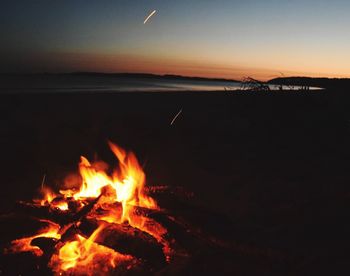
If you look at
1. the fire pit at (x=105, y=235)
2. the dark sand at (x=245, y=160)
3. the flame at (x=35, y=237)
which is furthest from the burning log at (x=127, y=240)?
the dark sand at (x=245, y=160)

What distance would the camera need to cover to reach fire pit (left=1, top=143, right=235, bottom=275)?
12.2ft

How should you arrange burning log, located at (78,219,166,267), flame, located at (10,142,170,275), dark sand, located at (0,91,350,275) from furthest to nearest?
dark sand, located at (0,91,350,275)
flame, located at (10,142,170,275)
burning log, located at (78,219,166,267)

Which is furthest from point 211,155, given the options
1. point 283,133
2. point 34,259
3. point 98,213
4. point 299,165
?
point 34,259

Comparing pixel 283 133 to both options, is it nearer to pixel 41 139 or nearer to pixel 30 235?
pixel 41 139

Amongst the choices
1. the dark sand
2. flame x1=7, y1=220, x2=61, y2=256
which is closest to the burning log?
flame x1=7, y1=220, x2=61, y2=256

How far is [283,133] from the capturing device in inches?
441

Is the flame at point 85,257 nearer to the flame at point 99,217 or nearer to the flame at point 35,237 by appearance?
the flame at point 99,217

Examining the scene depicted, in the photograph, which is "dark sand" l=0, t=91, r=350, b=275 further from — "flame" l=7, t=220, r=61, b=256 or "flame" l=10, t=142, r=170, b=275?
"flame" l=7, t=220, r=61, b=256

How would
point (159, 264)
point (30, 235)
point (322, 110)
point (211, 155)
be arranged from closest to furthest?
point (159, 264) → point (30, 235) → point (211, 155) → point (322, 110)

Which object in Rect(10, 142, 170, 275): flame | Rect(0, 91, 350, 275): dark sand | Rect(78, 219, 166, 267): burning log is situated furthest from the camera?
Rect(0, 91, 350, 275): dark sand

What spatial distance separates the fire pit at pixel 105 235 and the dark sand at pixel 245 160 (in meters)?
0.70

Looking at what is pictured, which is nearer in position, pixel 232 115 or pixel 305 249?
pixel 305 249

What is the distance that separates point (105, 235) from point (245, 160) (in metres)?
5.56

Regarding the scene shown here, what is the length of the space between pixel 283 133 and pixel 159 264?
843 centimetres
